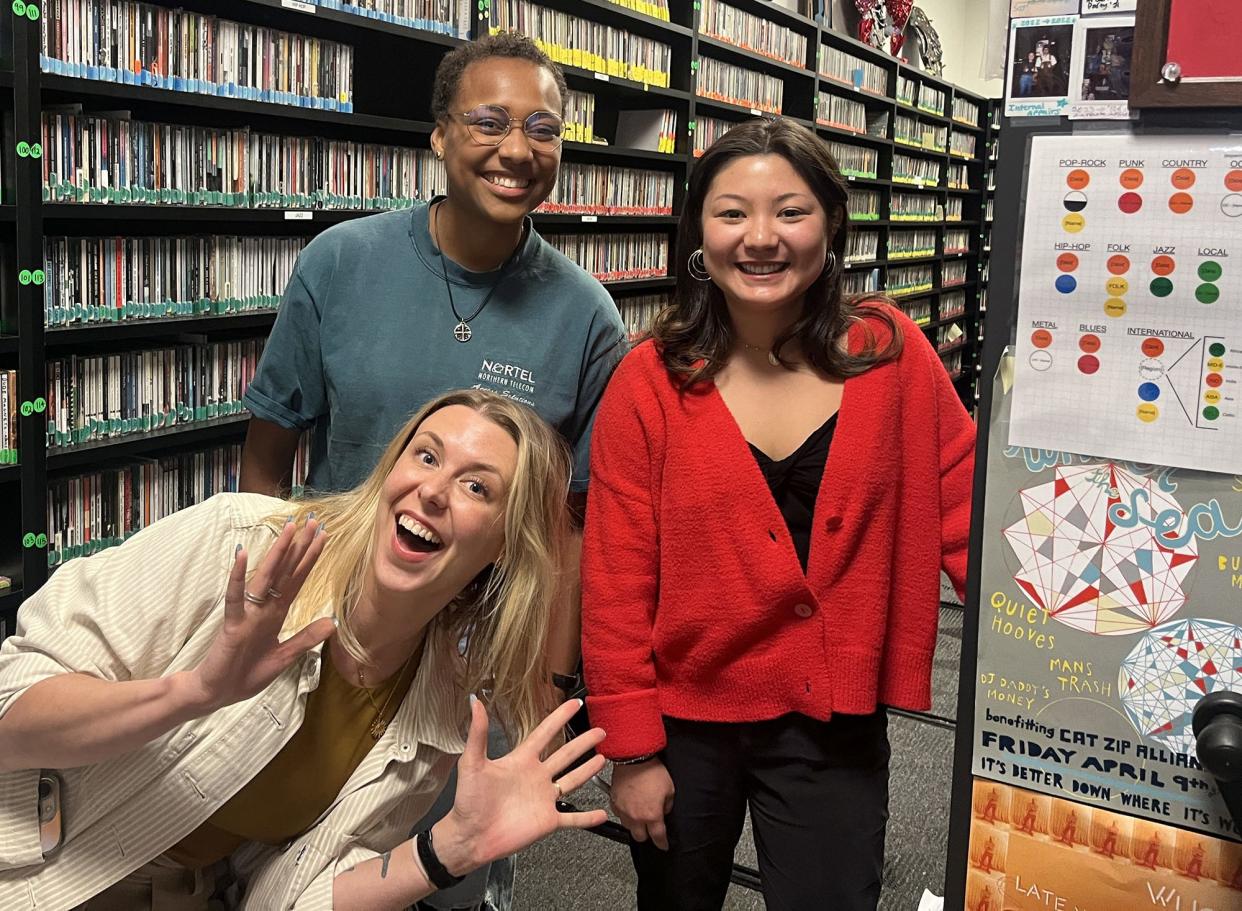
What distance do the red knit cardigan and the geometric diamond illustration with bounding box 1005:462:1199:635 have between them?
0.24 m

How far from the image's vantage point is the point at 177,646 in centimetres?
139

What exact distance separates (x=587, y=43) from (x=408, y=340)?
107 inches

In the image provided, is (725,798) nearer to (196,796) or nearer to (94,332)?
(196,796)

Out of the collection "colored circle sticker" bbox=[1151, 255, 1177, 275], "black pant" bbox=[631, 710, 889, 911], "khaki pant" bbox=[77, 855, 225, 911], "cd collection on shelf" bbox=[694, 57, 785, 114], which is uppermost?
"cd collection on shelf" bbox=[694, 57, 785, 114]

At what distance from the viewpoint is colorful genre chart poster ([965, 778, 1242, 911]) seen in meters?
1.15

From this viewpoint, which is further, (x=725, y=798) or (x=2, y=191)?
(x=2, y=191)

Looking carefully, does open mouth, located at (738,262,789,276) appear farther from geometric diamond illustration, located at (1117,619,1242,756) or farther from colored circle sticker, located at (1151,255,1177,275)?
geometric diamond illustration, located at (1117,619,1242,756)

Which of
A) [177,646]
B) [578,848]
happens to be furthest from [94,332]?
[578,848]

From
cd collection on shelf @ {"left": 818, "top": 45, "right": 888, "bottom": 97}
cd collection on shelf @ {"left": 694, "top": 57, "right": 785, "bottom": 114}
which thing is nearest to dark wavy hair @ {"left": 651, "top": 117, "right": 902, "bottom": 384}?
cd collection on shelf @ {"left": 694, "top": 57, "right": 785, "bottom": 114}

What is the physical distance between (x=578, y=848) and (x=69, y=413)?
5.47 ft

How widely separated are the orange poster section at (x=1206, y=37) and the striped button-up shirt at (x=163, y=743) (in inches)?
46.5

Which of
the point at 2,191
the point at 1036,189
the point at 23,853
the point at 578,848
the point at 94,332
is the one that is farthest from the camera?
the point at 578,848

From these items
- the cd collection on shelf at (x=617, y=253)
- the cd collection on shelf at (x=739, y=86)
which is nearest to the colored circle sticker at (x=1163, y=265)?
Answer: the cd collection on shelf at (x=617, y=253)

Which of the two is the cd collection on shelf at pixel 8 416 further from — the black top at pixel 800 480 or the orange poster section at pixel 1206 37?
the orange poster section at pixel 1206 37
